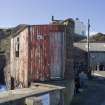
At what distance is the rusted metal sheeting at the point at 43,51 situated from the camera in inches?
630

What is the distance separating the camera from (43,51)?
16.0m

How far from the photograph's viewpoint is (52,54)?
632 inches

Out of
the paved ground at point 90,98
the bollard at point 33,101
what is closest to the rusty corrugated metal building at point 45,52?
the paved ground at point 90,98

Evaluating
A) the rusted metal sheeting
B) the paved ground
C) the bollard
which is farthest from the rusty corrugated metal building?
the bollard

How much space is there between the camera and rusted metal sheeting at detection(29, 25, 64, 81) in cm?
1599

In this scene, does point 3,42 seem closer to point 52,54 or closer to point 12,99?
point 52,54

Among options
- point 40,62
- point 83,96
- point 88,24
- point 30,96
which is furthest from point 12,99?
point 88,24

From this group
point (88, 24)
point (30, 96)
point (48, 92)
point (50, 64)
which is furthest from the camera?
point (88, 24)

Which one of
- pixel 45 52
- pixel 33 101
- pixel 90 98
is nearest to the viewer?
pixel 33 101

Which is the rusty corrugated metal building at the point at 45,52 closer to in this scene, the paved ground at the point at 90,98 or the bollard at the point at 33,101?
the paved ground at the point at 90,98

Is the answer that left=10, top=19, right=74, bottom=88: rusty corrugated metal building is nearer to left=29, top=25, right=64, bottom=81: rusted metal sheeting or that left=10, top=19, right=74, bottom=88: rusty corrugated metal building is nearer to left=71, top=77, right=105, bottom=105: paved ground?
left=29, top=25, right=64, bottom=81: rusted metal sheeting

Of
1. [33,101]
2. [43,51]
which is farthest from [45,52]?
[33,101]

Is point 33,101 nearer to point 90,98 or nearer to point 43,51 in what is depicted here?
point 43,51

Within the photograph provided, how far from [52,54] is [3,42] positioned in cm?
3082
